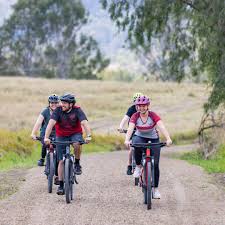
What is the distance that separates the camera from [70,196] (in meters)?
12.4

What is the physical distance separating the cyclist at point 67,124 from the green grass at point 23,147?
9143 mm

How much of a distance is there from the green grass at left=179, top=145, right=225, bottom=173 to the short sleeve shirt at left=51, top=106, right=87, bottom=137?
22.6 feet

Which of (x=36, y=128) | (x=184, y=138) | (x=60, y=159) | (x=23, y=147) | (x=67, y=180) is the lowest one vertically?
(x=184, y=138)

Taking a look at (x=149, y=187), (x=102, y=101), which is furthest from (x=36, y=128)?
(x=102, y=101)

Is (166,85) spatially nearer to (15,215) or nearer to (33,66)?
(33,66)

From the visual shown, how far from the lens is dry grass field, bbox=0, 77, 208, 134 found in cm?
3922

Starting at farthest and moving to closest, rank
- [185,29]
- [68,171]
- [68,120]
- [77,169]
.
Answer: [185,29] → [77,169] → [68,120] → [68,171]

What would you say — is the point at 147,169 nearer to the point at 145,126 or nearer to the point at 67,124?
the point at 145,126

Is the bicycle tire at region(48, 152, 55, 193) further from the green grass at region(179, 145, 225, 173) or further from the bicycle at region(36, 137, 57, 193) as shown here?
the green grass at region(179, 145, 225, 173)

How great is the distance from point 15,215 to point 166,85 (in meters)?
55.3

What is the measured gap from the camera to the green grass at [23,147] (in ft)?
77.9

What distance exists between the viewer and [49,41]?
3324 inches

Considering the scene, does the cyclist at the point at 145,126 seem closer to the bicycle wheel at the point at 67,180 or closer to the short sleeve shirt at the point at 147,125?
the short sleeve shirt at the point at 147,125

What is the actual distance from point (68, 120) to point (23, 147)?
13.9 meters
